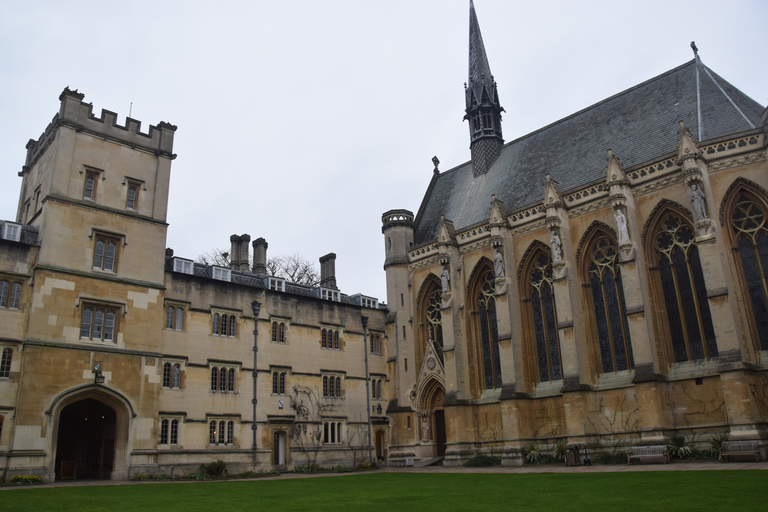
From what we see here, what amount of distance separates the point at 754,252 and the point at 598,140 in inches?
414

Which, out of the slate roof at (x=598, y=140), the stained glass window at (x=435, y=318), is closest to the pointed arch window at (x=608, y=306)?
the slate roof at (x=598, y=140)

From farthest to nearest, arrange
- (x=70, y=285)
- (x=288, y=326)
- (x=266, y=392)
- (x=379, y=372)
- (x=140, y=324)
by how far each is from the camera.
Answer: (x=379, y=372) < (x=288, y=326) < (x=266, y=392) < (x=140, y=324) < (x=70, y=285)

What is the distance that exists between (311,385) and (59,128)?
1726 cm

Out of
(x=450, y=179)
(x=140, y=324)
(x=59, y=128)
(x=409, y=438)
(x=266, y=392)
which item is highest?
(x=450, y=179)

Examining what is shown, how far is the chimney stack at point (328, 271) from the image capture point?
131 feet

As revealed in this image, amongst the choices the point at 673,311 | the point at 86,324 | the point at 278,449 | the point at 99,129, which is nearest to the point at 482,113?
the point at 673,311

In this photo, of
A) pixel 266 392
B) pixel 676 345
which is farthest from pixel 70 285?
pixel 676 345

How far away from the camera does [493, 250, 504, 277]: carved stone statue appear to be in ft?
99.4

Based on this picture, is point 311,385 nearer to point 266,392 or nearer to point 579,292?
point 266,392

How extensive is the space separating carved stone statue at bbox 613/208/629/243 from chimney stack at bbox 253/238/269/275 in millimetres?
20275

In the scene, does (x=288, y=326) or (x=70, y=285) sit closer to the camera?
(x=70, y=285)

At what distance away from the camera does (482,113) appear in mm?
40375

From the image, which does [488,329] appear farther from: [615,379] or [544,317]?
[615,379]

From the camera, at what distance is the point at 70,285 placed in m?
24.8
